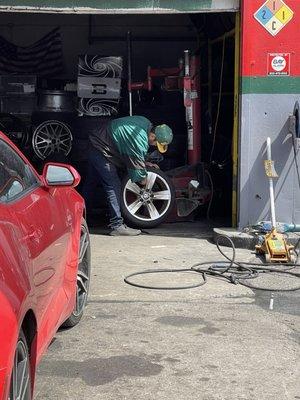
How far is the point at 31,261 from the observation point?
9.97 ft

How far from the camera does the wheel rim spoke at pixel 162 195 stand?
861 centimetres

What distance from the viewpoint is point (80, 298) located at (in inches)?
199

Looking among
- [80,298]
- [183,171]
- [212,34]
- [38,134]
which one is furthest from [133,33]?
[80,298]

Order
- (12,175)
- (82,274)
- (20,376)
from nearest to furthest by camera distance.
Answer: (20,376)
(12,175)
(82,274)

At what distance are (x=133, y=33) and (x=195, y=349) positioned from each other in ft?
28.3

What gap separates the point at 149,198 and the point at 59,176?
451 cm

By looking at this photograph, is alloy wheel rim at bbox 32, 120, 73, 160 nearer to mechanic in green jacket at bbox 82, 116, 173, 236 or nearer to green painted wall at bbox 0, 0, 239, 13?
mechanic in green jacket at bbox 82, 116, 173, 236

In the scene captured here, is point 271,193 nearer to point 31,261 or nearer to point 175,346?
point 175,346

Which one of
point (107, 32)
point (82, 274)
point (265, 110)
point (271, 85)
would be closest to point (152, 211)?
point (265, 110)

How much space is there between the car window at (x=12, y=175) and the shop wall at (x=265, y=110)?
14.2ft

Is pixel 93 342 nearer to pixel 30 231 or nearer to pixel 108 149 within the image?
pixel 30 231

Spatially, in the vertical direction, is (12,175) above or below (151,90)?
below

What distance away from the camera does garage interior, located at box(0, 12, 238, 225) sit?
972cm

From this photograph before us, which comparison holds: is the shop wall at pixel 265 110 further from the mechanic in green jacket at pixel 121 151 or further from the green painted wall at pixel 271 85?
the mechanic in green jacket at pixel 121 151
